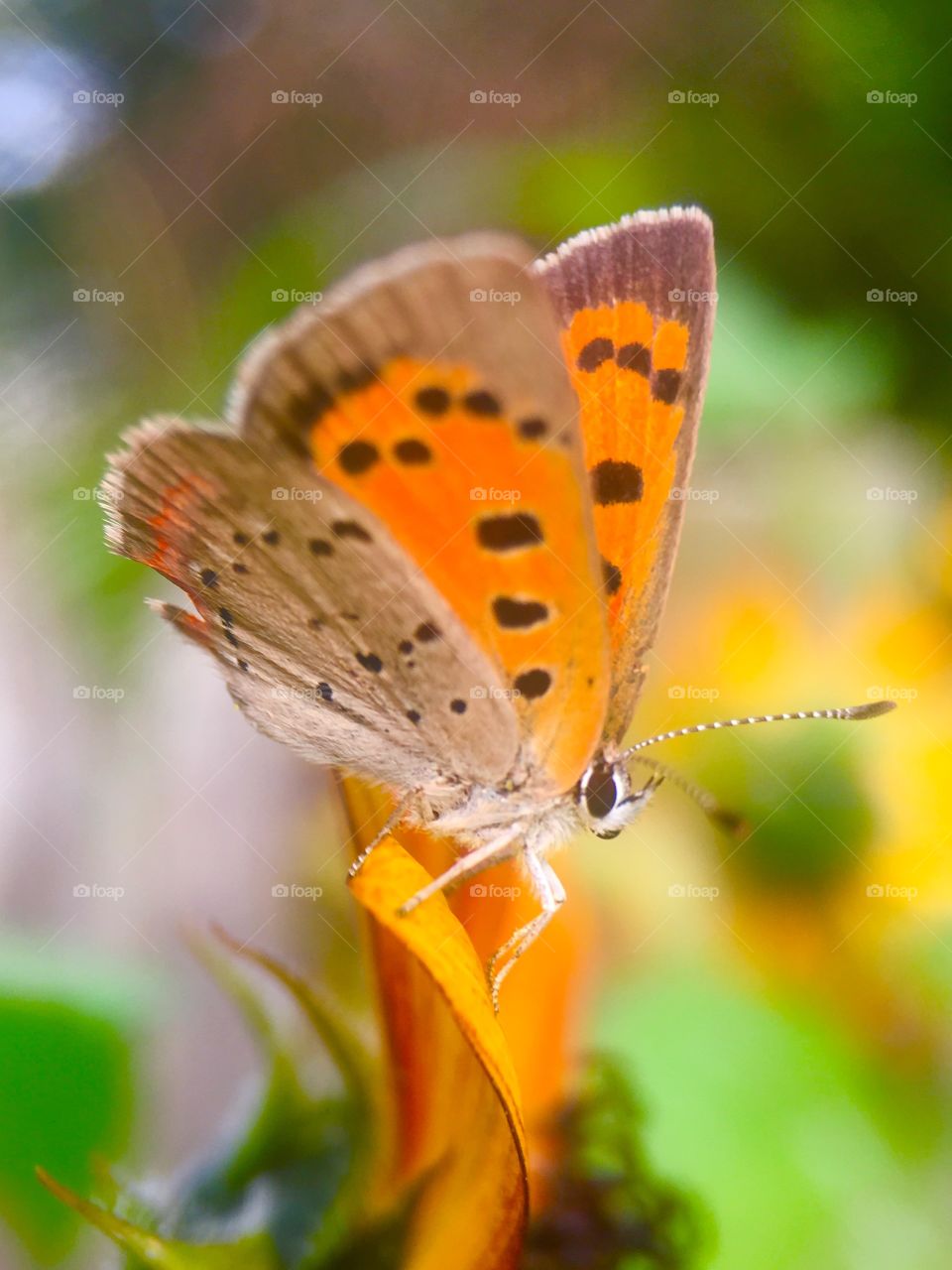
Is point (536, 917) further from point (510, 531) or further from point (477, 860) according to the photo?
point (510, 531)

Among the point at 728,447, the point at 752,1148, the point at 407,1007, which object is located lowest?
the point at 752,1148

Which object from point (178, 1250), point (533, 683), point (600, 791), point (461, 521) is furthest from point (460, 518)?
point (178, 1250)

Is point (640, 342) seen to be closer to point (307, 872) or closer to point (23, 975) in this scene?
point (307, 872)

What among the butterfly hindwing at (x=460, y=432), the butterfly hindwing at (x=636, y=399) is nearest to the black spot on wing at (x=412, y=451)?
the butterfly hindwing at (x=460, y=432)

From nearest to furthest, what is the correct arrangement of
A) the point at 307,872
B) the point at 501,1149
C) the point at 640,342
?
the point at 501,1149 < the point at 640,342 < the point at 307,872

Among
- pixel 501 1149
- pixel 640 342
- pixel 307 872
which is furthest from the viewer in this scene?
pixel 307 872

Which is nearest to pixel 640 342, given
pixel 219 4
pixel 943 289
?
pixel 943 289
